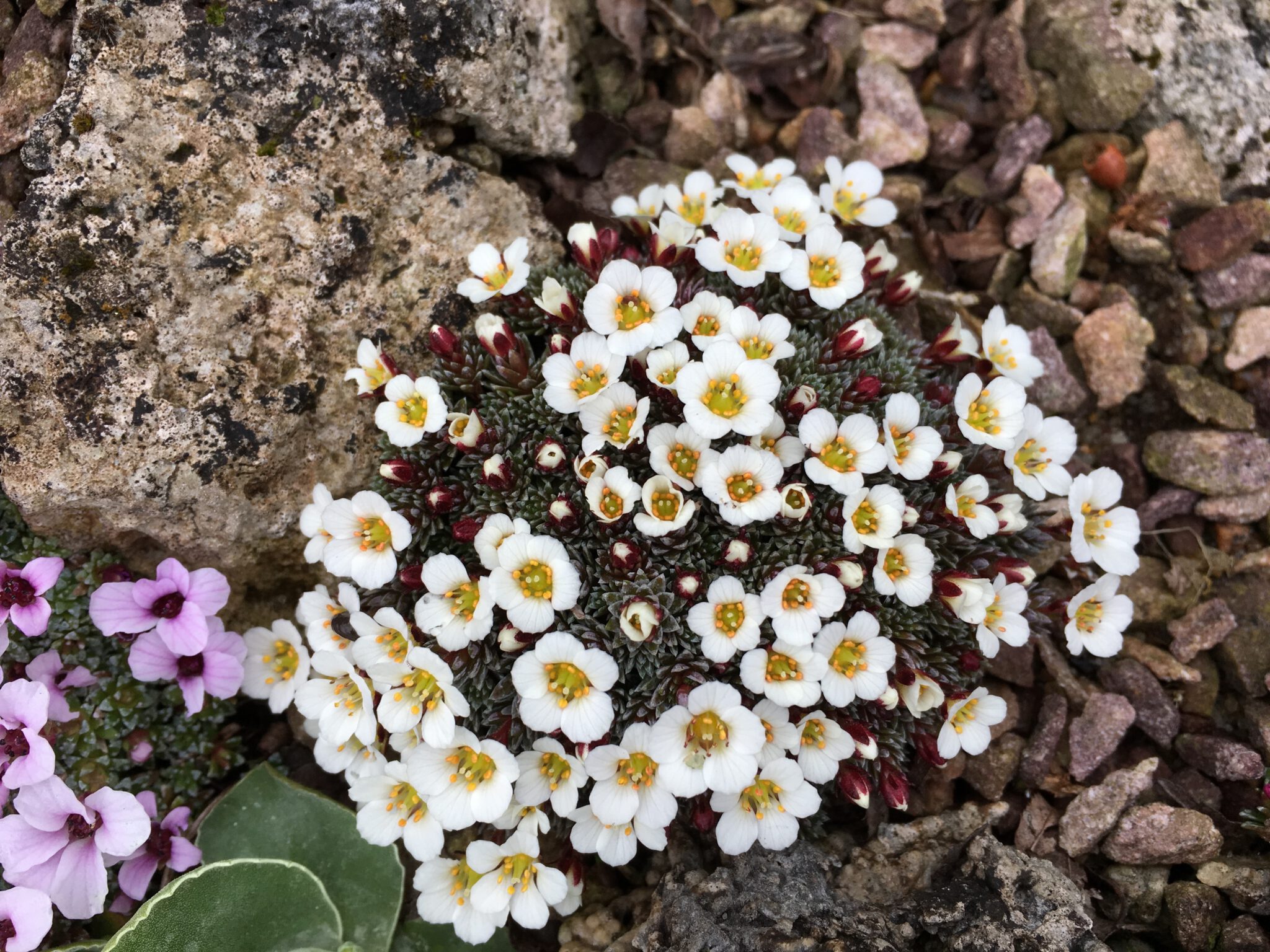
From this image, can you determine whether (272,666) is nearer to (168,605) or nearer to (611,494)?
(168,605)

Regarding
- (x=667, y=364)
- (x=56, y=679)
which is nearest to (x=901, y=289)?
(x=667, y=364)

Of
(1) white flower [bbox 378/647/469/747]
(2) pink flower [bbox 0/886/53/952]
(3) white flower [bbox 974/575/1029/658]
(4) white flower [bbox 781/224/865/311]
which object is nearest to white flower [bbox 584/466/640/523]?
(1) white flower [bbox 378/647/469/747]

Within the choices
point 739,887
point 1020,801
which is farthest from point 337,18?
point 1020,801

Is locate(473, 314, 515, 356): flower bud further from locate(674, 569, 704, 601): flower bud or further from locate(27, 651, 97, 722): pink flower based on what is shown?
locate(27, 651, 97, 722): pink flower

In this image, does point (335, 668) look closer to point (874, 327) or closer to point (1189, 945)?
point (874, 327)

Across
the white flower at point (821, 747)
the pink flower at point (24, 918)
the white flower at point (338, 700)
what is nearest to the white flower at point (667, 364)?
the white flower at point (821, 747)
